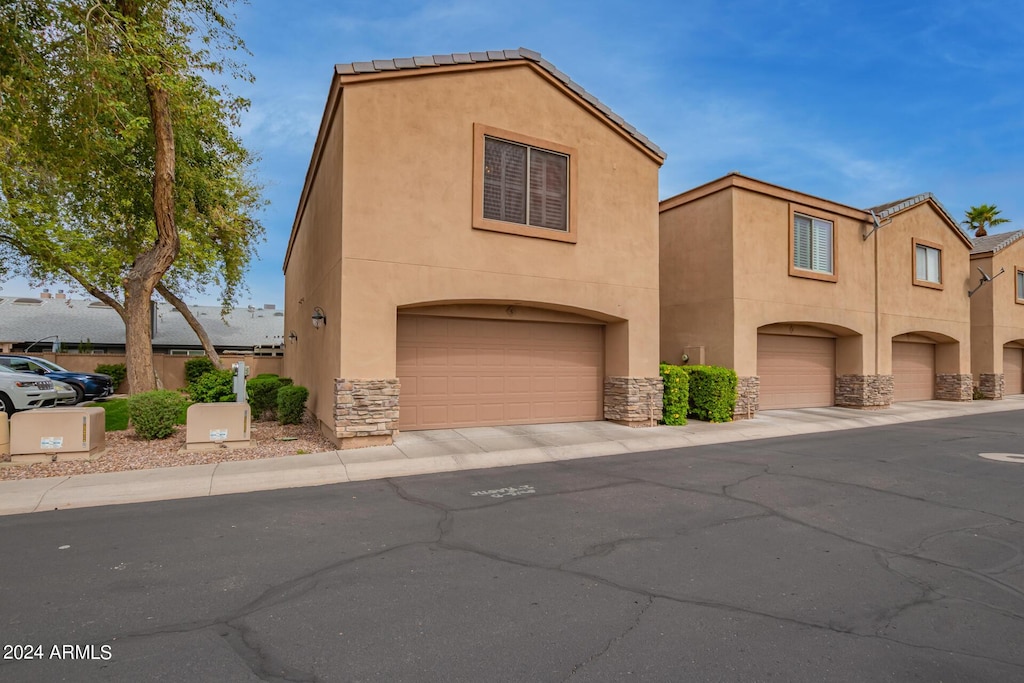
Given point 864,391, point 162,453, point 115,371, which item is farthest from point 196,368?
point 864,391

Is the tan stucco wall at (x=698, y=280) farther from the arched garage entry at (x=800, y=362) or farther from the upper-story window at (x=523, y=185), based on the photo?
the upper-story window at (x=523, y=185)

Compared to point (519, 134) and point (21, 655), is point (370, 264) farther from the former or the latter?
→ point (21, 655)

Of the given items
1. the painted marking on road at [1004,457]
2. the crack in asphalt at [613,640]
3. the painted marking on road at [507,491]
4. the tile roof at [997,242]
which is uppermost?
the tile roof at [997,242]

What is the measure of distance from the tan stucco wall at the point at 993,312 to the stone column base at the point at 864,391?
888cm

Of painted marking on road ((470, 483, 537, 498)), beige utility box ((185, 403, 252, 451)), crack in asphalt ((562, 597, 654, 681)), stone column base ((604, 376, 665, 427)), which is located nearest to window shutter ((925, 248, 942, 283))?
stone column base ((604, 376, 665, 427))

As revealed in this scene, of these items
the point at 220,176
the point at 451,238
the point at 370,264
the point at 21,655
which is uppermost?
the point at 220,176

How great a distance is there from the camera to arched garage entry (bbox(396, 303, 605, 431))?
11.1m

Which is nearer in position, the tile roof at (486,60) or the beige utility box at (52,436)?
the beige utility box at (52,436)

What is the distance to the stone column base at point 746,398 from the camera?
568 inches

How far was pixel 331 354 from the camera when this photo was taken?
10.4m

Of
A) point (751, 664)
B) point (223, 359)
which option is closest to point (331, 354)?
point (751, 664)

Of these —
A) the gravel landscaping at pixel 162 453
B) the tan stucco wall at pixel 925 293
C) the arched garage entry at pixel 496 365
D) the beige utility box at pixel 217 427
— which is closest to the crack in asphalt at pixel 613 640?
the gravel landscaping at pixel 162 453

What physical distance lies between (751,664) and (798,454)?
308 inches

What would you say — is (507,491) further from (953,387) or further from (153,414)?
(953,387)
